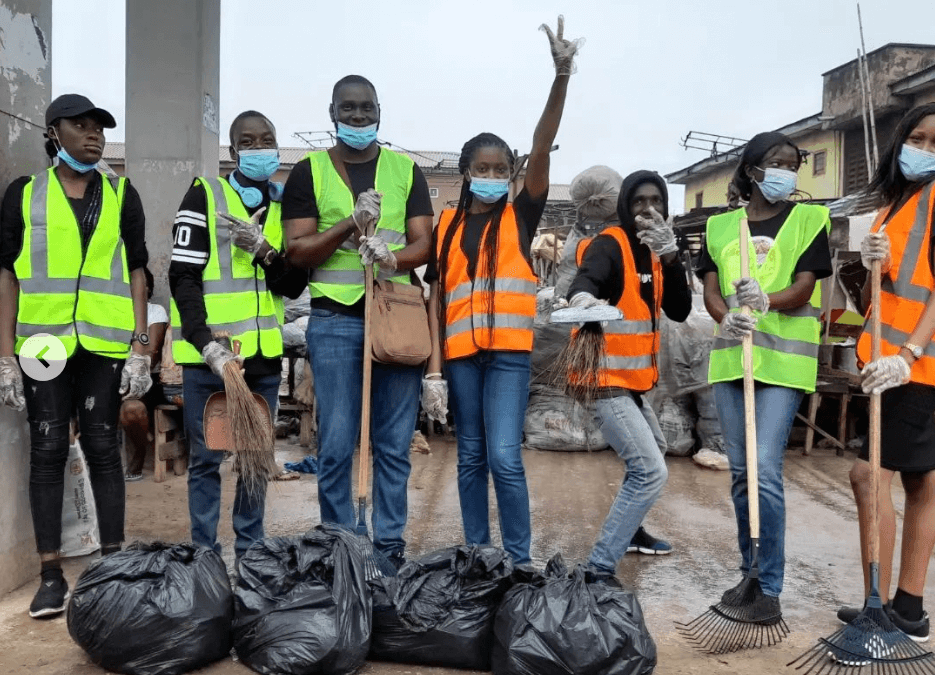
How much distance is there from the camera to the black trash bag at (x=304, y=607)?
2715 mm

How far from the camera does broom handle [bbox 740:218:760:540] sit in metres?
3.15

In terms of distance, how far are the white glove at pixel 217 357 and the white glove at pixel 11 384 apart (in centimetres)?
69

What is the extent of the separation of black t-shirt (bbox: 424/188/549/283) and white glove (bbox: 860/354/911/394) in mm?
1357

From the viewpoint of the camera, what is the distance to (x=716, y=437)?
6996 millimetres

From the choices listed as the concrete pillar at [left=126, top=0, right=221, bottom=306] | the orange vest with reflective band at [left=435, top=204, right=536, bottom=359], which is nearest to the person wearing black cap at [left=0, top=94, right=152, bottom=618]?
the orange vest with reflective band at [left=435, top=204, right=536, bottom=359]

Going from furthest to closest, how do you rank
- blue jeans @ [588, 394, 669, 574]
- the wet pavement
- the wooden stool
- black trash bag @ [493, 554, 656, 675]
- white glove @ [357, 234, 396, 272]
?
1. the wooden stool
2. blue jeans @ [588, 394, 669, 574]
3. white glove @ [357, 234, 396, 272]
4. the wet pavement
5. black trash bag @ [493, 554, 656, 675]

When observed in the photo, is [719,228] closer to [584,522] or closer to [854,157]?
[584,522]

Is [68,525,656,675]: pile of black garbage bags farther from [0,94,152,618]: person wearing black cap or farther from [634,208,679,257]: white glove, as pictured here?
[634,208,679,257]: white glove

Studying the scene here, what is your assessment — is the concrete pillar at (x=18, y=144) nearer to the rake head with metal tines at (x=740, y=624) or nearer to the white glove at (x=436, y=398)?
the white glove at (x=436, y=398)

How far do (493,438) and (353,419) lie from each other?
561 millimetres

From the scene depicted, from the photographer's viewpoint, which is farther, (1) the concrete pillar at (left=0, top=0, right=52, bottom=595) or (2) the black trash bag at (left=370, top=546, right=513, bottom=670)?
(1) the concrete pillar at (left=0, top=0, right=52, bottom=595)

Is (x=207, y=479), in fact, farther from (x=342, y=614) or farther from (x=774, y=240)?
(x=774, y=240)

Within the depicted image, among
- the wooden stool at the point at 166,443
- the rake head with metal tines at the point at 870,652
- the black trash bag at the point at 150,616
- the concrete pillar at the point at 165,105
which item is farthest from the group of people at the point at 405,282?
the concrete pillar at the point at 165,105

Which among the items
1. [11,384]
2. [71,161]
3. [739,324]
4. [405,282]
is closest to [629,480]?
[739,324]
